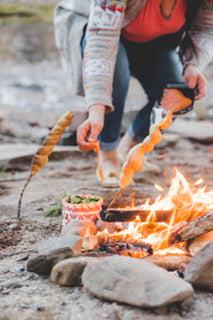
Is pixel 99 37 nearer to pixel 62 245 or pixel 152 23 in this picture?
pixel 152 23

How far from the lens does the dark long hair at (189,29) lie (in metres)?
2.93

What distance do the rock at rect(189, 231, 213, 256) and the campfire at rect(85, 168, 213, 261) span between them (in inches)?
1.1

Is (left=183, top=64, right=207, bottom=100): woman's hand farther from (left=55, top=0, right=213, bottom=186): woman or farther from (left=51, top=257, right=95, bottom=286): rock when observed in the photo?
(left=51, top=257, right=95, bottom=286): rock

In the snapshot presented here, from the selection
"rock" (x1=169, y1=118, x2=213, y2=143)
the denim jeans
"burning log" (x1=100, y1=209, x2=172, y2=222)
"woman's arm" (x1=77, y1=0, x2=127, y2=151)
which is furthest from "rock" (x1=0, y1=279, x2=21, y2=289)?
"rock" (x1=169, y1=118, x2=213, y2=143)

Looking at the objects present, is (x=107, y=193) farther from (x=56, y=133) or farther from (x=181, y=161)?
(x=181, y=161)

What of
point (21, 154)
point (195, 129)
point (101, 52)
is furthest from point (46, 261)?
point (195, 129)

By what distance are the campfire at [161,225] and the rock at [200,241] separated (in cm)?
3

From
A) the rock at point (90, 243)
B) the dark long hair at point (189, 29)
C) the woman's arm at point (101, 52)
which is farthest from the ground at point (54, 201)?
the dark long hair at point (189, 29)

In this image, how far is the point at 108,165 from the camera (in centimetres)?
329

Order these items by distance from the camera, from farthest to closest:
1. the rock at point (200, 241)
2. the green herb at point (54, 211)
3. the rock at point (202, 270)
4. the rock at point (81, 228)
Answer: the green herb at point (54, 211)
the rock at point (81, 228)
the rock at point (200, 241)
the rock at point (202, 270)

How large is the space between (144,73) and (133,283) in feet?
7.15

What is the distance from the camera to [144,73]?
133 inches

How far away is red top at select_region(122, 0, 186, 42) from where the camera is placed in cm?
278

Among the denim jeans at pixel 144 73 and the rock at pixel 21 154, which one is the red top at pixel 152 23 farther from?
the rock at pixel 21 154
